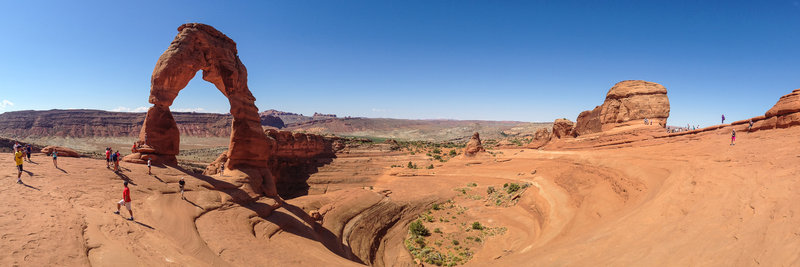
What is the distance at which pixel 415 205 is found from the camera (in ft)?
86.3

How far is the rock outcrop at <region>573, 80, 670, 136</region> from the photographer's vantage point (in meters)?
33.6

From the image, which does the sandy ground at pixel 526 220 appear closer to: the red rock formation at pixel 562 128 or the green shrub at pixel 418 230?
the green shrub at pixel 418 230

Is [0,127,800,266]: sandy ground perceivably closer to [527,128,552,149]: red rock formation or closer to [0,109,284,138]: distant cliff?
[527,128,552,149]: red rock formation

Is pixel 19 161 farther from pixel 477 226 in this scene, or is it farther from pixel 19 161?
pixel 477 226

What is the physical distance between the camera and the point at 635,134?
2897 cm

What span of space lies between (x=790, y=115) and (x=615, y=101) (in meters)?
20.4

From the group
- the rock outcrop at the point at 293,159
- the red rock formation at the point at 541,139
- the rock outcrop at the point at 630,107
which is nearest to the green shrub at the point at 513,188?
the rock outcrop at the point at 630,107

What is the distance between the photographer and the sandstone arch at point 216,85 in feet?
→ 53.8

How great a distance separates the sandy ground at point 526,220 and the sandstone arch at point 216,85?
2.70 meters

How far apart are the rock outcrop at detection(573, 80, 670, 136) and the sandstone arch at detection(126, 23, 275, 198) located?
38.4 m

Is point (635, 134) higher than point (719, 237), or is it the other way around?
point (635, 134)

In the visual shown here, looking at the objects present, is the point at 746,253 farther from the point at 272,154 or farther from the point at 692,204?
the point at 272,154

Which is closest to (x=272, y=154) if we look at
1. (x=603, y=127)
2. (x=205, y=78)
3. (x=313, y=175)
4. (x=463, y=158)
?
(x=313, y=175)

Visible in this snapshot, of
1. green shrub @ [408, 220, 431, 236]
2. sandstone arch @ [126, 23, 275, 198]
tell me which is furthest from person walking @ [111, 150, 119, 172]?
green shrub @ [408, 220, 431, 236]
